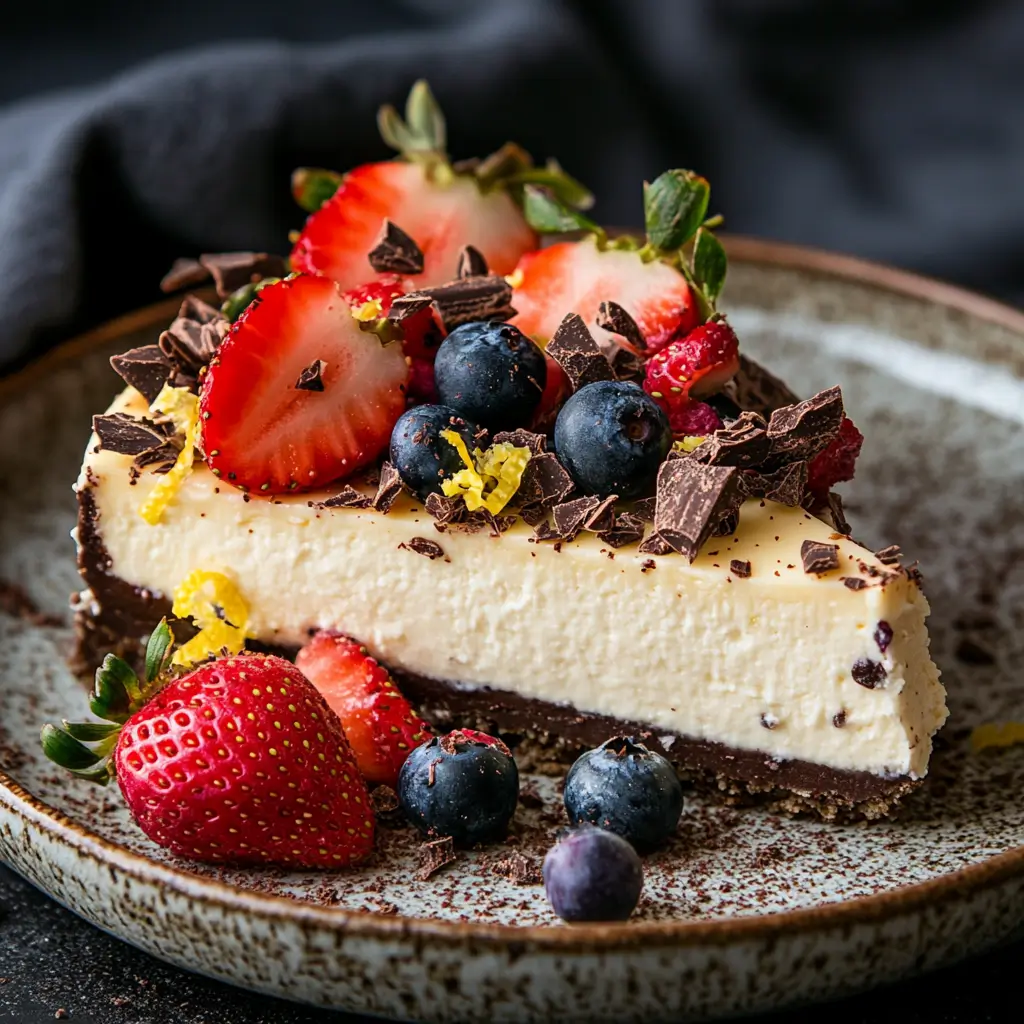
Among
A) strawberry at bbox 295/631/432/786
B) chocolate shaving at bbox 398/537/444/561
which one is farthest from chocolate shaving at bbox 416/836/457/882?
chocolate shaving at bbox 398/537/444/561

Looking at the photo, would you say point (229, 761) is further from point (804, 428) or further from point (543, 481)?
point (804, 428)

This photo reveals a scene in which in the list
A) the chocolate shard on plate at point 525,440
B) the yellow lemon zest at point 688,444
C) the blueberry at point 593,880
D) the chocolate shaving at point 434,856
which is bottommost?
the chocolate shaving at point 434,856

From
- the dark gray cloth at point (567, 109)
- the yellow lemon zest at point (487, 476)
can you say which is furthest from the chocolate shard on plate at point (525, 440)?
the dark gray cloth at point (567, 109)

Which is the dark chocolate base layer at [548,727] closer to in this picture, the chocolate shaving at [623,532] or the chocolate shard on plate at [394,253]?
the chocolate shaving at [623,532]

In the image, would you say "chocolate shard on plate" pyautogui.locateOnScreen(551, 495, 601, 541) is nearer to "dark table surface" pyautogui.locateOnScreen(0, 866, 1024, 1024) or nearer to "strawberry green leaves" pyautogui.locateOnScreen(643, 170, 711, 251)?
"strawberry green leaves" pyautogui.locateOnScreen(643, 170, 711, 251)

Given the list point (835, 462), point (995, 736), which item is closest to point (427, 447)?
point (835, 462)

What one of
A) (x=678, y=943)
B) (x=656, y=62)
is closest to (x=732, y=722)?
(x=678, y=943)

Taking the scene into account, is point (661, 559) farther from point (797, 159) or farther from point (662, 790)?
point (797, 159)
